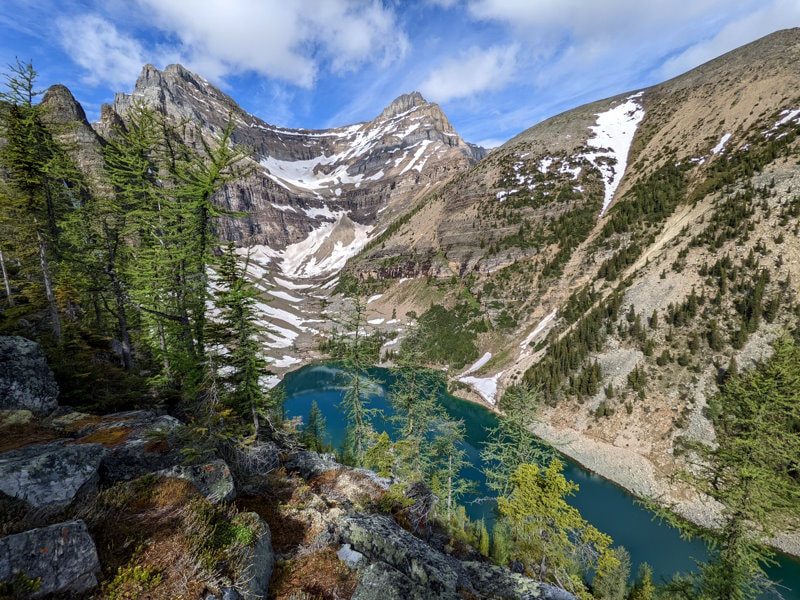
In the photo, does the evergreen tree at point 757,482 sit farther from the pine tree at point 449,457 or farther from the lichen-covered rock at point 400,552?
the pine tree at point 449,457

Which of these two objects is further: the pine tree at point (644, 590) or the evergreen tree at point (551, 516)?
the pine tree at point (644, 590)

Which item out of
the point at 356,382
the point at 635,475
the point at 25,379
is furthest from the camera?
the point at 635,475

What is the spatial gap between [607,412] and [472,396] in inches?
1237

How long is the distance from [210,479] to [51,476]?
3374 mm

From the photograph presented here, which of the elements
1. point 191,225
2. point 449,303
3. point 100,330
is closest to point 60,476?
point 191,225

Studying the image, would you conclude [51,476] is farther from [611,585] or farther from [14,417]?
[611,585]

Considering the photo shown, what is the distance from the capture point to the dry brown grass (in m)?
7.72

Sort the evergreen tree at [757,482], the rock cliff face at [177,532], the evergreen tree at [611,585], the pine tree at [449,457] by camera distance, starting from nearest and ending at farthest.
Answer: the rock cliff face at [177,532] < the evergreen tree at [757,482] < the evergreen tree at [611,585] < the pine tree at [449,457]

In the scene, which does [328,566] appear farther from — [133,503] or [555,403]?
[555,403]

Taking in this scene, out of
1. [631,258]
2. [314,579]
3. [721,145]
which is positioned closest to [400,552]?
[314,579]

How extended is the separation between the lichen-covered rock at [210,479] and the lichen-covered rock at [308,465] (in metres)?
6.43

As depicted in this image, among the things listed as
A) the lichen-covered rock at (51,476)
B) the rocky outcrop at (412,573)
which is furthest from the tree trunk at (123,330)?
the rocky outcrop at (412,573)

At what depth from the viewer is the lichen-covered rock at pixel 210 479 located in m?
8.60

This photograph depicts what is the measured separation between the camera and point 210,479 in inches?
363
